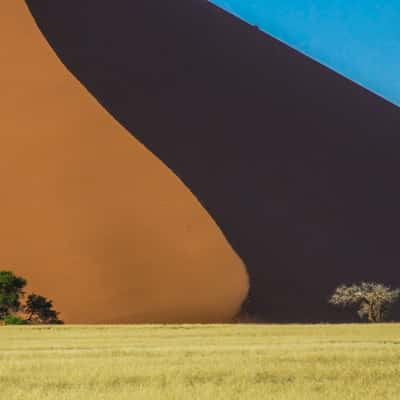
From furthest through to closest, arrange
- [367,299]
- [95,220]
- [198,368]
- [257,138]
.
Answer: [257,138], [367,299], [95,220], [198,368]

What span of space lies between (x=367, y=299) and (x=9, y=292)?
11300 millimetres

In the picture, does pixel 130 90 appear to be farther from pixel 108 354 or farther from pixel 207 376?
pixel 207 376

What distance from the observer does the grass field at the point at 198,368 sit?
9242 millimetres

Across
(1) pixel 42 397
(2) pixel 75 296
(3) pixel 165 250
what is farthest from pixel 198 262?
(1) pixel 42 397

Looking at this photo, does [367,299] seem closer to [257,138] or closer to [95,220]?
[95,220]

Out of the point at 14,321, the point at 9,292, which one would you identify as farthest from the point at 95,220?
the point at 14,321

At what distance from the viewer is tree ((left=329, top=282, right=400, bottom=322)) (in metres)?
29.5

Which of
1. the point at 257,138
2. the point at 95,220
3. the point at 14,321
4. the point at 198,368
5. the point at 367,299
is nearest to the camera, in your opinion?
the point at 198,368

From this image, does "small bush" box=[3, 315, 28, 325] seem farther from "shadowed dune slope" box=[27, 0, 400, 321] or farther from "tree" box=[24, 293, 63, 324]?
"shadowed dune slope" box=[27, 0, 400, 321]

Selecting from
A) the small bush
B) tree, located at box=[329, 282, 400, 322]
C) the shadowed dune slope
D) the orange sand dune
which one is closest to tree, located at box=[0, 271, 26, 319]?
the small bush

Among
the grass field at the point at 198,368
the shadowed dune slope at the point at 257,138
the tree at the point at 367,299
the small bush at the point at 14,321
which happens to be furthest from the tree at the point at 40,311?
the tree at the point at 367,299

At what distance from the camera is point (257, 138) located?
120ft

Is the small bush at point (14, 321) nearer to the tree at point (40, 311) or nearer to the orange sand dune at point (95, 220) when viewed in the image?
the tree at point (40, 311)

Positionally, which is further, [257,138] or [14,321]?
[257,138]
